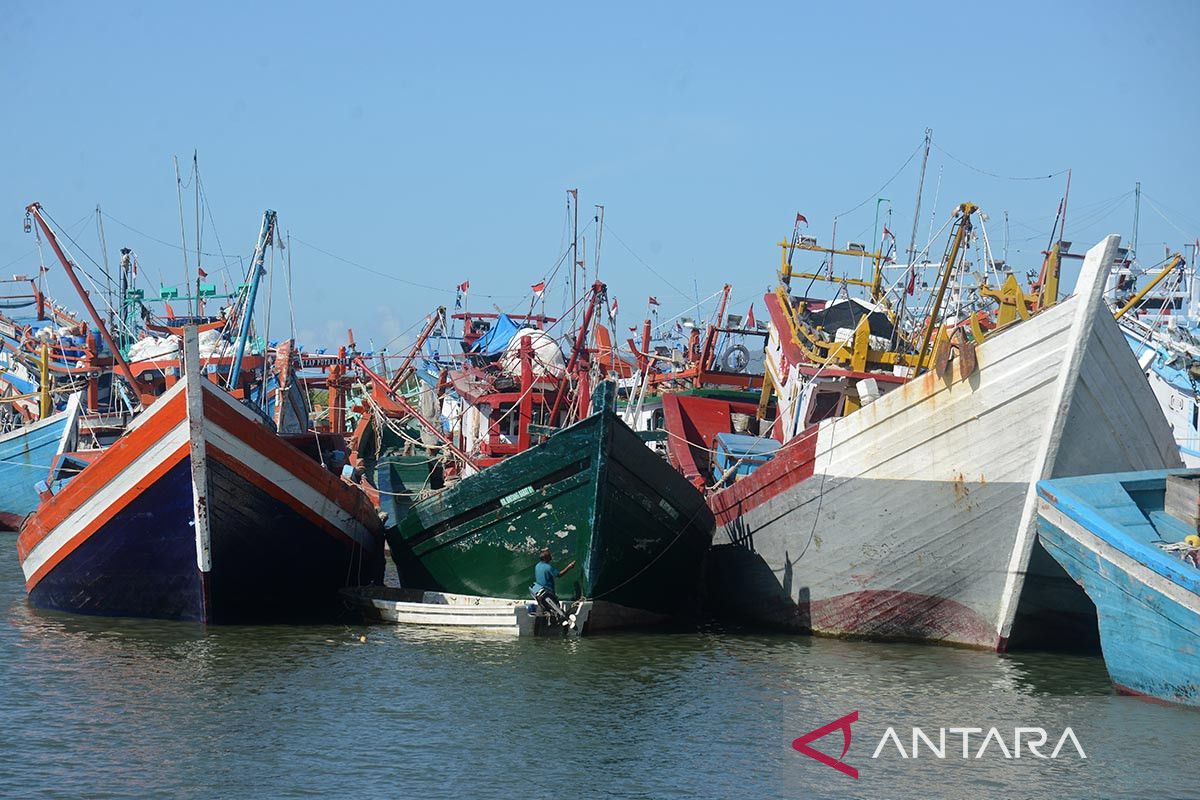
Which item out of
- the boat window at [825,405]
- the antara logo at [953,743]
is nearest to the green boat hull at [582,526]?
the boat window at [825,405]

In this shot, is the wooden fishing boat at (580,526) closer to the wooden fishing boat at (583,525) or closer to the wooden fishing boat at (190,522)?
the wooden fishing boat at (583,525)

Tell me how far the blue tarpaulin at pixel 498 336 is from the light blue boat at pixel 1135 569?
73.8 feet

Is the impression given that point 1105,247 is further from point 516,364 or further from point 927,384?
point 516,364

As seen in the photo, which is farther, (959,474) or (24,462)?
(24,462)

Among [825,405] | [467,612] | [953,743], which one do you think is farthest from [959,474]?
[467,612]

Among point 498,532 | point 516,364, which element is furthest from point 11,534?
point 498,532

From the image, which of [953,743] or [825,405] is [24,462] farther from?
[953,743]

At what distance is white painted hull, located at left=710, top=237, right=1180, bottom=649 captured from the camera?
53.4ft

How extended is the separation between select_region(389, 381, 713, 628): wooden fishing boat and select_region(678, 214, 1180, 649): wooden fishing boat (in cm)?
144

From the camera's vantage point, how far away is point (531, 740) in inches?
507

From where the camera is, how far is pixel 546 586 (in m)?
17.9

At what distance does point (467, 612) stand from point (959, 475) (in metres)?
6.84

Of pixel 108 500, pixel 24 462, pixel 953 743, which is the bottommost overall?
pixel 953 743

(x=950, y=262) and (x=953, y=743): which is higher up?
(x=950, y=262)
